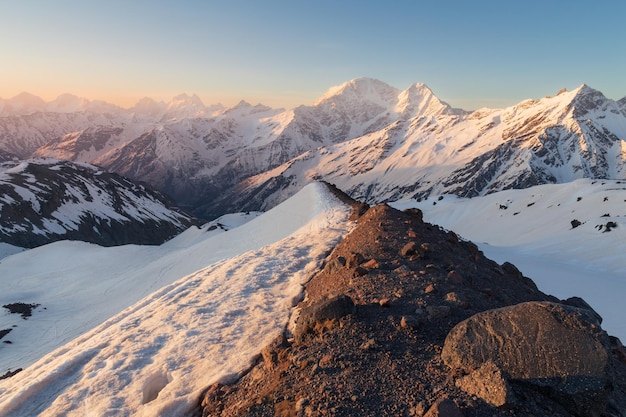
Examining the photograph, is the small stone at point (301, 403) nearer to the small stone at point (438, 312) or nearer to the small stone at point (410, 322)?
the small stone at point (410, 322)

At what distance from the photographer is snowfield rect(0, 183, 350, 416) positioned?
11.1 m

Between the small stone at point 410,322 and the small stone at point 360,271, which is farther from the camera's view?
the small stone at point 360,271

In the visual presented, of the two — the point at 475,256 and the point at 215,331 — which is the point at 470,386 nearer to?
the point at 215,331

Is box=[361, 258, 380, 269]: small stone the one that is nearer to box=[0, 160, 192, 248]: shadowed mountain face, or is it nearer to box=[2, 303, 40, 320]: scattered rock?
box=[2, 303, 40, 320]: scattered rock

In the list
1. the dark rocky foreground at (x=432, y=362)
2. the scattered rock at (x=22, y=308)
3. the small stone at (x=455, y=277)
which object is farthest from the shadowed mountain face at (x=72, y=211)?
the small stone at (x=455, y=277)

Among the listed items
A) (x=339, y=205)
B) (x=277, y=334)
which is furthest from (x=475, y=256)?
(x=339, y=205)

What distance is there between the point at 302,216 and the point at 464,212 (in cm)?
6657

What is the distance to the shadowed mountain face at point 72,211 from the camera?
11506 centimetres

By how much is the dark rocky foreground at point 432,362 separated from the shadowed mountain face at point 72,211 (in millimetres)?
115643

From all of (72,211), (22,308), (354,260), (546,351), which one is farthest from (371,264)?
(72,211)

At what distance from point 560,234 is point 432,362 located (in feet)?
163

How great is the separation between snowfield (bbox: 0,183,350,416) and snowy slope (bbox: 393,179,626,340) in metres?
17.0

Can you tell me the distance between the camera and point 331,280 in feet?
51.0

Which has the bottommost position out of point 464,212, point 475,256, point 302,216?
point 464,212
